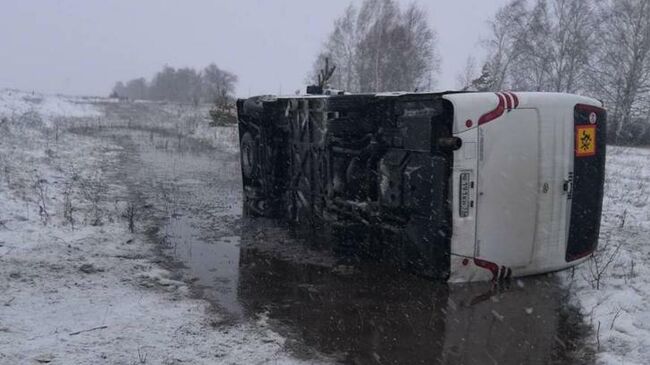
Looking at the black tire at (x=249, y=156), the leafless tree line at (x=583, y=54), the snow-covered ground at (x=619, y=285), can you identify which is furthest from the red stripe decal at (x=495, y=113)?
the leafless tree line at (x=583, y=54)

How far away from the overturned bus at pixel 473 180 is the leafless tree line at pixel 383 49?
1356 inches

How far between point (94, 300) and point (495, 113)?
3.64 meters

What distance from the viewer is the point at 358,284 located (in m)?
5.11

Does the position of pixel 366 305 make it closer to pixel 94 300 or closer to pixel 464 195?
pixel 464 195

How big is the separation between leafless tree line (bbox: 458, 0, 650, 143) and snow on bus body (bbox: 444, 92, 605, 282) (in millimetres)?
22511

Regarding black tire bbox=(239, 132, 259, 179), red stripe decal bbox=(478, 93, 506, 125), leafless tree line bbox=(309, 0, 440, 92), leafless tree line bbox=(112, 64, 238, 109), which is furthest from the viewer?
leafless tree line bbox=(112, 64, 238, 109)

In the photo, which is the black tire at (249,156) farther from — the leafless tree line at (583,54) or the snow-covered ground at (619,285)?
the leafless tree line at (583,54)

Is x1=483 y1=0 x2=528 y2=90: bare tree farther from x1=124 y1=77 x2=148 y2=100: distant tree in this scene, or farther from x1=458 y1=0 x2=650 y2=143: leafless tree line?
x1=124 y1=77 x2=148 y2=100: distant tree

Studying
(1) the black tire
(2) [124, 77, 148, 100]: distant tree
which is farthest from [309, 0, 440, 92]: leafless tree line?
(2) [124, 77, 148, 100]: distant tree

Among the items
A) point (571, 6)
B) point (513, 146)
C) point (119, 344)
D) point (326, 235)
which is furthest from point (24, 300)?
point (571, 6)

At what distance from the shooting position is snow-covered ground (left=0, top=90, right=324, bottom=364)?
3467 mm

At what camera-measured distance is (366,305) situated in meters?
4.60

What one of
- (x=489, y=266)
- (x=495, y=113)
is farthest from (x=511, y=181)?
(x=489, y=266)

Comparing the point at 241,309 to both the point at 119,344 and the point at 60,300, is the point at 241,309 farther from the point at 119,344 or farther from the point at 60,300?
the point at 60,300
